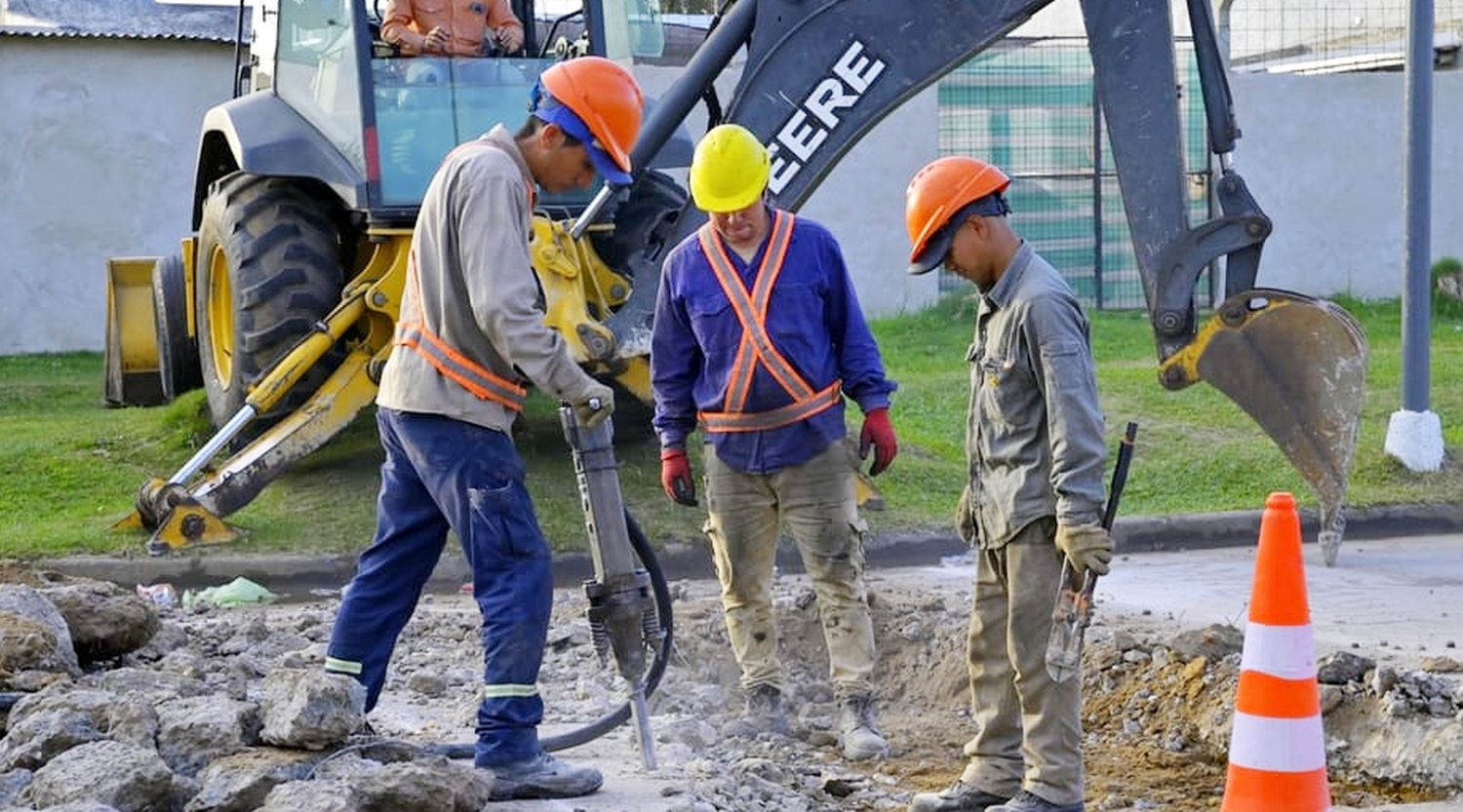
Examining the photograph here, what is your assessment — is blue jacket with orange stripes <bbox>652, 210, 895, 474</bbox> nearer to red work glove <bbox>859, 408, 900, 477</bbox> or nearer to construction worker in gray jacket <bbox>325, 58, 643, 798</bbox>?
red work glove <bbox>859, 408, 900, 477</bbox>

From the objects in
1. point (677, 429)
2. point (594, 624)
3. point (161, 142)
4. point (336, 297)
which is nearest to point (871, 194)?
point (161, 142)

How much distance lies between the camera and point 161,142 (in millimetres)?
19625

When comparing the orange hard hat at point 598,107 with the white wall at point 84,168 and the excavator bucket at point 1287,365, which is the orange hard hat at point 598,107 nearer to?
the excavator bucket at point 1287,365

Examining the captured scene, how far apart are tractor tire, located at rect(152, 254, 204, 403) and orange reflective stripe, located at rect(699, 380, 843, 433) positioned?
269 inches

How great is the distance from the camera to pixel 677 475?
708 centimetres

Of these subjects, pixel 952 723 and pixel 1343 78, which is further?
pixel 1343 78

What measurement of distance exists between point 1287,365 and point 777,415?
2563 mm

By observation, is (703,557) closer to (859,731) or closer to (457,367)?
(859,731)

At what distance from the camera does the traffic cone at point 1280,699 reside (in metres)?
4.84

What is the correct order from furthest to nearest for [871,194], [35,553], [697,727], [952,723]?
[871,194] < [35,553] < [952,723] < [697,727]

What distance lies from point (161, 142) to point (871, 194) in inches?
265

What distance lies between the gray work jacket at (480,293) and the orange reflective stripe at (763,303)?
1.15 metres

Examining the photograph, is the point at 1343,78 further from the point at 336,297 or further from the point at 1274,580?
the point at 1274,580

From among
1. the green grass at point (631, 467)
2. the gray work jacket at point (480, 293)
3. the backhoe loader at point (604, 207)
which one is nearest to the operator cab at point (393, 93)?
the backhoe loader at point (604, 207)
